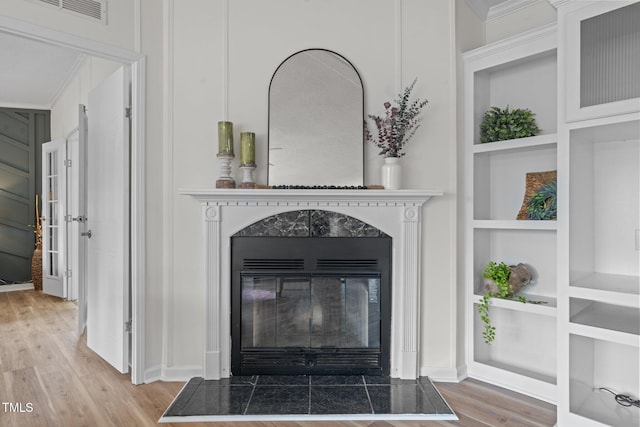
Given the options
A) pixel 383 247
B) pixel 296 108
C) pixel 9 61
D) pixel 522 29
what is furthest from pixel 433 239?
pixel 9 61

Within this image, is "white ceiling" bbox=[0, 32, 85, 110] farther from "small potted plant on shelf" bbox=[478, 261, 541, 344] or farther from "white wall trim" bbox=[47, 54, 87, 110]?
"small potted plant on shelf" bbox=[478, 261, 541, 344]

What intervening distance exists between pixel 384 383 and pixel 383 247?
2.84 feet

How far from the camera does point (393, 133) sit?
7.68ft

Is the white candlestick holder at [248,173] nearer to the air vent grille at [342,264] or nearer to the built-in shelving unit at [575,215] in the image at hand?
the air vent grille at [342,264]

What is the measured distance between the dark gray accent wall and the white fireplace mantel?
446cm

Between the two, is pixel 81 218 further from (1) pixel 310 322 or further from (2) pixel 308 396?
(2) pixel 308 396

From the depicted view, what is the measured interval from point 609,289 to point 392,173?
125cm

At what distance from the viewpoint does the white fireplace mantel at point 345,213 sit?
2350 mm

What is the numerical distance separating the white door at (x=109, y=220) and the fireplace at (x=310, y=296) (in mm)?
754

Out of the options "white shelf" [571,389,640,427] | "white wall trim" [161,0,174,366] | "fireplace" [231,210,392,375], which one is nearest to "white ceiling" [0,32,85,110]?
"white wall trim" [161,0,174,366]

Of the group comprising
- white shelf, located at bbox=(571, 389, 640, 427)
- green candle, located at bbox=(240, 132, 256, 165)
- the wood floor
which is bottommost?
the wood floor

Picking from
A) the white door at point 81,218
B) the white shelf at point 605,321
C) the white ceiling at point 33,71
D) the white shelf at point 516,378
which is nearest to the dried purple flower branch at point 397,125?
the white shelf at point 605,321

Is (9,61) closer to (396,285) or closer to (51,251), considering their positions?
(51,251)

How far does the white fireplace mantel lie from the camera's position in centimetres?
235
